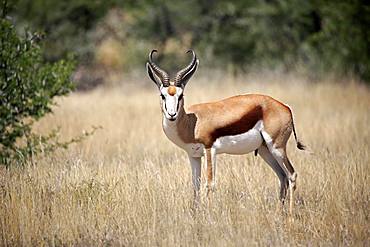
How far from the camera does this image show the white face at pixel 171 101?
7027 mm

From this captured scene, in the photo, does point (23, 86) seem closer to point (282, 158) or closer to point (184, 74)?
point (184, 74)

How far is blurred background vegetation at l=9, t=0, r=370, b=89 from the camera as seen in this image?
22547 millimetres

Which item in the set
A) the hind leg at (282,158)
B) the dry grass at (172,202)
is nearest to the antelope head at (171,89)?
the dry grass at (172,202)

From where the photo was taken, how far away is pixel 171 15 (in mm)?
24812

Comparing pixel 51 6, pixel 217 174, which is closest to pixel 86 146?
pixel 217 174

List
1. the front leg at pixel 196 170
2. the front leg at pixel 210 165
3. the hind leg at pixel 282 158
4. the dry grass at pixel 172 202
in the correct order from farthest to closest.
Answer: the front leg at pixel 196 170 → the hind leg at pixel 282 158 → the front leg at pixel 210 165 → the dry grass at pixel 172 202

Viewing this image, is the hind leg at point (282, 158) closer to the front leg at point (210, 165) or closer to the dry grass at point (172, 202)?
the dry grass at point (172, 202)

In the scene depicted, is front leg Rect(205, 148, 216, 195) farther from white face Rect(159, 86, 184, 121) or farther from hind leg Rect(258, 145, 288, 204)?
hind leg Rect(258, 145, 288, 204)

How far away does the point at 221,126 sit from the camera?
736 centimetres

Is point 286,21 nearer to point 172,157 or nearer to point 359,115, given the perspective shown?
point 359,115

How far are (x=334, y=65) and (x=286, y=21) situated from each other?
432 cm

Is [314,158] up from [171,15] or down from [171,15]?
down

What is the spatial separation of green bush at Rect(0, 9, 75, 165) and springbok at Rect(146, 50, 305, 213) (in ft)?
9.85

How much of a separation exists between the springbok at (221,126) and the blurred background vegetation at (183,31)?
13.5m
